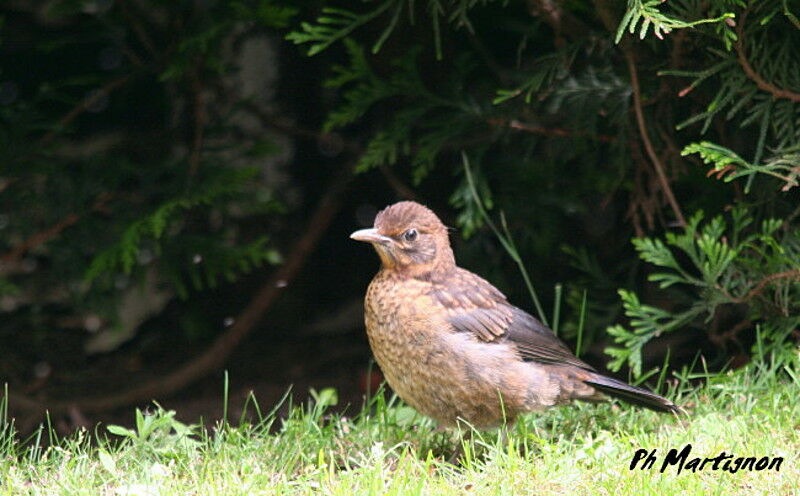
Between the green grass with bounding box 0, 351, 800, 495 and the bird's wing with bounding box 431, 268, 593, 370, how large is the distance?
32cm

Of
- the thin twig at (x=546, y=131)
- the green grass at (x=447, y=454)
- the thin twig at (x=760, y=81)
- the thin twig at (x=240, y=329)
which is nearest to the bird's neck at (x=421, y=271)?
the green grass at (x=447, y=454)

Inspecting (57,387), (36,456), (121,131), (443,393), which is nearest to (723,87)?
(443,393)

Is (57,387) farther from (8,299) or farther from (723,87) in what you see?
(723,87)

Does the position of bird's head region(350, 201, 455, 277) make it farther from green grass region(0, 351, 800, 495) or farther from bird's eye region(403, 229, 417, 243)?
green grass region(0, 351, 800, 495)

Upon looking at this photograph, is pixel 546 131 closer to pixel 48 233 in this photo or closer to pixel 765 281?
pixel 765 281

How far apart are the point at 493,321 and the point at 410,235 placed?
1.63 feet

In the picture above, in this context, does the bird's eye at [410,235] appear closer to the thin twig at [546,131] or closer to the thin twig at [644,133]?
the thin twig at [546,131]

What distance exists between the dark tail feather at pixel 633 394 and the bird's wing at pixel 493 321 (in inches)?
3.6

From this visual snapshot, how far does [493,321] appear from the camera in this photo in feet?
14.5

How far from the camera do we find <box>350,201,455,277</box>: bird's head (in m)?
4.43

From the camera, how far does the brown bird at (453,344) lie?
4.21m

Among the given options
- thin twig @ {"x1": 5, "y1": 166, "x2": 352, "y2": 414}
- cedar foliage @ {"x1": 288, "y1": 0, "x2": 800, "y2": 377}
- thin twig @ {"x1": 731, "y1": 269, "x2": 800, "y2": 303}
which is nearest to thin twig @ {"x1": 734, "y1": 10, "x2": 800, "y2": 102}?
cedar foliage @ {"x1": 288, "y1": 0, "x2": 800, "y2": 377}

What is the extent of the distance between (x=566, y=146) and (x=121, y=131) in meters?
2.66

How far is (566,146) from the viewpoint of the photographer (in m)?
5.17
